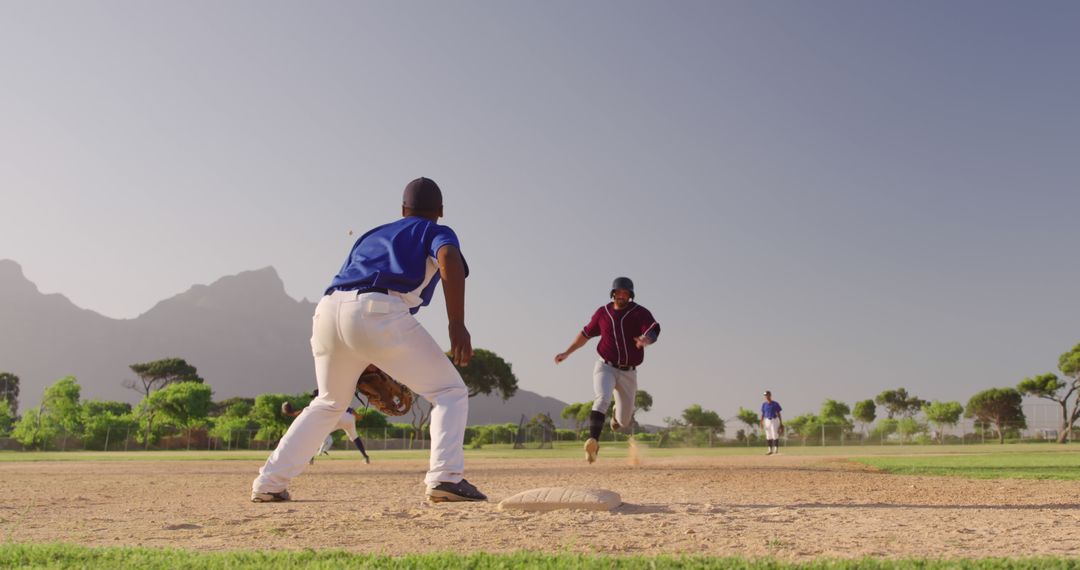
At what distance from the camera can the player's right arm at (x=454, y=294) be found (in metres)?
4.81

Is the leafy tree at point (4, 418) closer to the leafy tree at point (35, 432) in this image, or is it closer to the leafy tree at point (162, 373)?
the leafy tree at point (35, 432)

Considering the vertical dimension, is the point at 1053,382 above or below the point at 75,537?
above

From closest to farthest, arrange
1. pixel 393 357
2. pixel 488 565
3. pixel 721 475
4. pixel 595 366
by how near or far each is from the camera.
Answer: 1. pixel 488 565
2. pixel 393 357
3. pixel 595 366
4. pixel 721 475

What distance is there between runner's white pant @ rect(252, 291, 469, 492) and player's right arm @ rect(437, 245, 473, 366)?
0.14 m

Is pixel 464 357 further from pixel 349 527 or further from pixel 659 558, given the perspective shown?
pixel 659 558

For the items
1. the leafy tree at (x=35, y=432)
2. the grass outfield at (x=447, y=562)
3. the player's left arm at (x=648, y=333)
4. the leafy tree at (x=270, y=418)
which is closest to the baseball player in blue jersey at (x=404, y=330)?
the grass outfield at (x=447, y=562)

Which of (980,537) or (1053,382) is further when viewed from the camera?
(1053,382)

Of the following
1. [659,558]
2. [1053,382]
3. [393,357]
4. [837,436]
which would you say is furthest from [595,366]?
[1053,382]

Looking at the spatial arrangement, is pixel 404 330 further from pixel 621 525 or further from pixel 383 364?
pixel 621 525

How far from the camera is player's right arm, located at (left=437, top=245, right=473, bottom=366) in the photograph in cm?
481

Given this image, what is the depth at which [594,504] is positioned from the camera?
5023 mm

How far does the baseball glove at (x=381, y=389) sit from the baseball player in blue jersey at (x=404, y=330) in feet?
0.49

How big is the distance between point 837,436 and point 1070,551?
192 ft

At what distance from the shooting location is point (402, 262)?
491 centimetres
